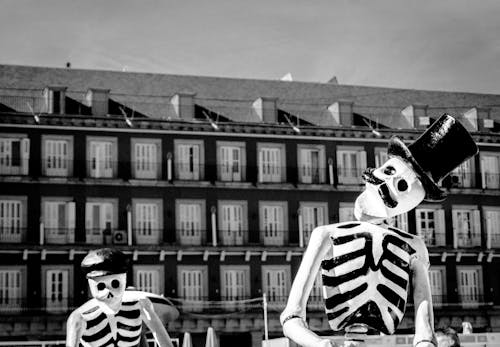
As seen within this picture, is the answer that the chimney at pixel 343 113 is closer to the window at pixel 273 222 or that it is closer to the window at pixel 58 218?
the window at pixel 273 222

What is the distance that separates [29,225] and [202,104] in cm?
1008

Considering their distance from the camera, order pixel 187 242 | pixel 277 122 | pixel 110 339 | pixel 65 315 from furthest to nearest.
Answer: pixel 277 122 → pixel 187 242 → pixel 65 315 → pixel 110 339

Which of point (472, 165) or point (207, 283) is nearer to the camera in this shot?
point (207, 283)

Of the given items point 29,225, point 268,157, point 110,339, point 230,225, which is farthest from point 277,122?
point 110,339

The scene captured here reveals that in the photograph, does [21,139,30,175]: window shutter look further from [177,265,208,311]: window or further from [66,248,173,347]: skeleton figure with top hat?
[66,248,173,347]: skeleton figure with top hat

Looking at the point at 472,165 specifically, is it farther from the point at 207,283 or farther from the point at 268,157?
the point at 207,283

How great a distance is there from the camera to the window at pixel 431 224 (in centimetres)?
4669

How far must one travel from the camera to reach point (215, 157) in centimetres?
4466

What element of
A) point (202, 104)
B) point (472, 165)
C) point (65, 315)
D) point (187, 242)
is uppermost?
point (202, 104)

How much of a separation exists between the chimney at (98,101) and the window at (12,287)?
7477mm

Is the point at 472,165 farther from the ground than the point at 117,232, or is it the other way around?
the point at 472,165

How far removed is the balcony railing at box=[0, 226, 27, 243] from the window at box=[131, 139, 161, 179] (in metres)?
5.28

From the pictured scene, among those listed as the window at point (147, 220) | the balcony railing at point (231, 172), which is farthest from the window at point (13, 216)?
the balcony railing at point (231, 172)

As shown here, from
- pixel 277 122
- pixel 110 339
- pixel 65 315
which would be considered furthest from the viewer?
pixel 277 122
